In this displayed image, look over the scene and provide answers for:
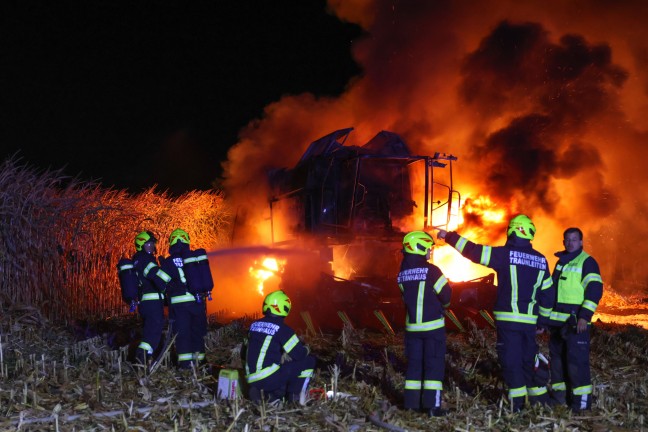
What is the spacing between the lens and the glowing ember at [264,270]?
1315 centimetres

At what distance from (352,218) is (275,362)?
5608 mm

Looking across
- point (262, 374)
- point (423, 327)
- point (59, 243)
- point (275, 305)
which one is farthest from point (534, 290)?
point (59, 243)

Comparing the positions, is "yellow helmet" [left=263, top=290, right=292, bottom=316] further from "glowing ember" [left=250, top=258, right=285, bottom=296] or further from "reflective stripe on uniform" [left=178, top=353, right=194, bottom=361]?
Result: "glowing ember" [left=250, top=258, right=285, bottom=296]

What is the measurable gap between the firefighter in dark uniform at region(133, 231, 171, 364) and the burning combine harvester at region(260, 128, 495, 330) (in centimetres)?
361

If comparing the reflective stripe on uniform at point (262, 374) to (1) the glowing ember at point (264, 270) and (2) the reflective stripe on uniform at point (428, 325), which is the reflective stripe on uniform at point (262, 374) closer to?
(2) the reflective stripe on uniform at point (428, 325)

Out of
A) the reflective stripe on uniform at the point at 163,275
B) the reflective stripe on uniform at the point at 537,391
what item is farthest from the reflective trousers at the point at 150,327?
the reflective stripe on uniform at the point at 537,391

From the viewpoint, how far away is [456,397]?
597 cm

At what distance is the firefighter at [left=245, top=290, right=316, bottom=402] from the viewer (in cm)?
561

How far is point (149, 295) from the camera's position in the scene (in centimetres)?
761

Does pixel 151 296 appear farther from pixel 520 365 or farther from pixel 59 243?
pixel 520 365

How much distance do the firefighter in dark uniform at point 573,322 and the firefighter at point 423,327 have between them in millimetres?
1177

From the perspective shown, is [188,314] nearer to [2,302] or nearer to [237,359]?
[237,359]

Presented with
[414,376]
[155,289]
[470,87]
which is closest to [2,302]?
[155,289]

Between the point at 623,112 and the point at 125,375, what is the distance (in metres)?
14.4
